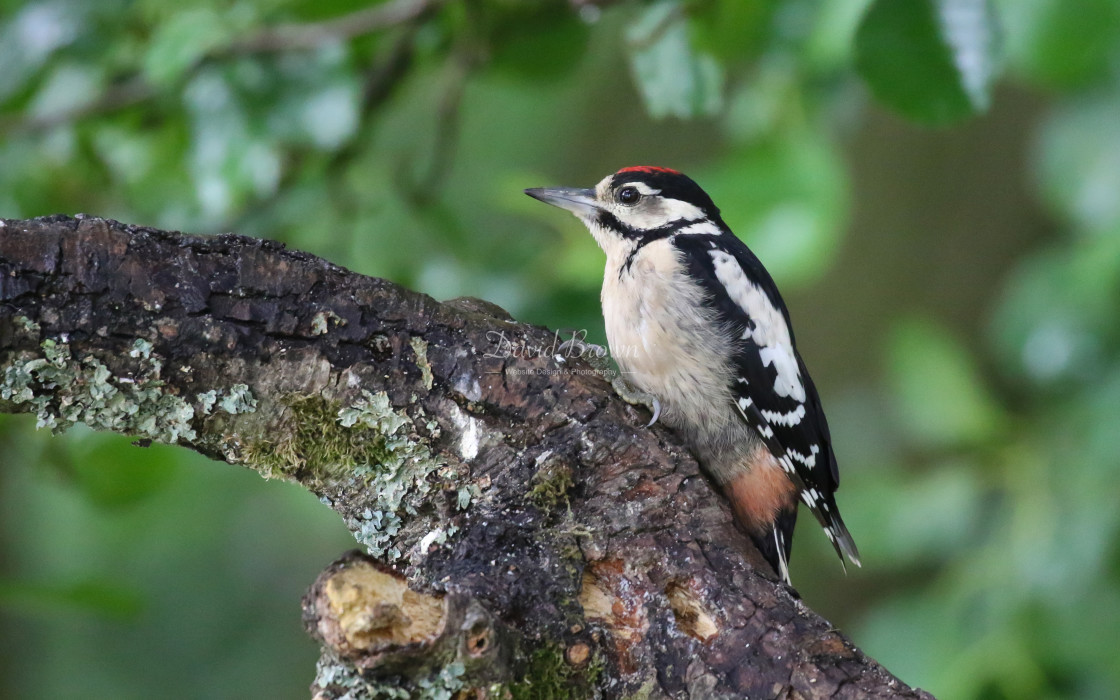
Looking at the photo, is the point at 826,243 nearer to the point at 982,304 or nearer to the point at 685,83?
the point at 685,83

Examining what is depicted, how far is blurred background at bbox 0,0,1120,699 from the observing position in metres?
2.54

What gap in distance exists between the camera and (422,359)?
1580 mm

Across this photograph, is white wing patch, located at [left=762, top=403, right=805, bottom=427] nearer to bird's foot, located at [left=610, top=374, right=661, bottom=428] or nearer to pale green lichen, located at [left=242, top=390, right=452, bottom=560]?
bird's foot, located at [left=610, top=374, right=661, bottom=428]

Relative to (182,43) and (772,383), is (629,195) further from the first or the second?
(182,43)

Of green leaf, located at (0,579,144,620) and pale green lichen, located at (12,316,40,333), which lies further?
green leaf, located at (0,579,144,620)

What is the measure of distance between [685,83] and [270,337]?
1.32 metres

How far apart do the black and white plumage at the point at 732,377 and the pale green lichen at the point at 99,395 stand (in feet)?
3.82

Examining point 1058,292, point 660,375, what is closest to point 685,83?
point 660,375

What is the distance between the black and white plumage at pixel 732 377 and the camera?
235 centimetres

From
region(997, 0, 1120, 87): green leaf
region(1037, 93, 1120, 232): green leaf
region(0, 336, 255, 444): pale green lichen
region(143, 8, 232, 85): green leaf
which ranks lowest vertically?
region(0, 336, 255, 444): pale green lichen

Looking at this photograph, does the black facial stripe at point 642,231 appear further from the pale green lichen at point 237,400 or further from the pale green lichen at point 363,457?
the pale green lichen at point 237,400

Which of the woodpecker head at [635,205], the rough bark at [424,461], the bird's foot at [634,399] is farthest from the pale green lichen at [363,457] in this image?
the woodpecker head at [635,205]
